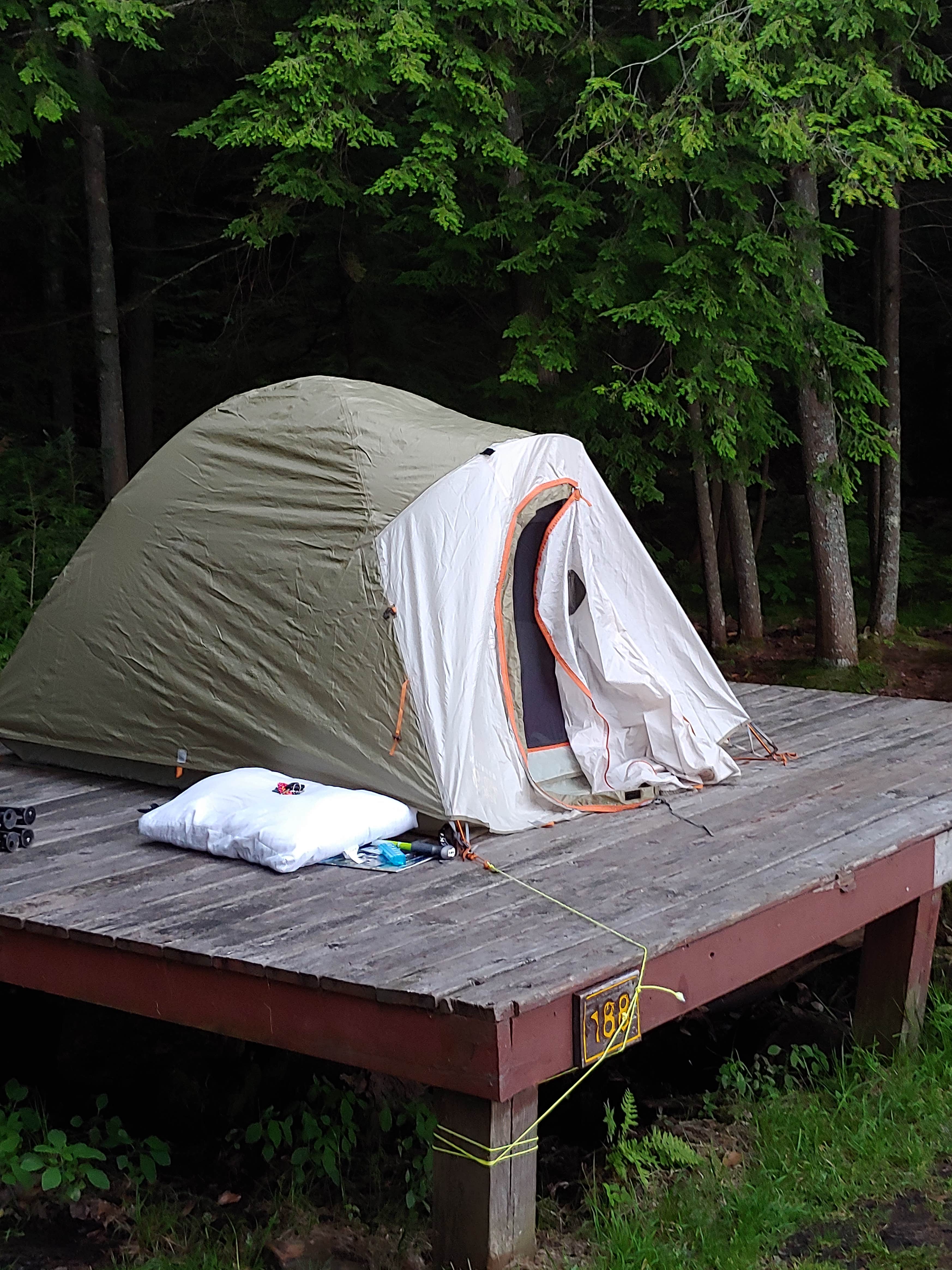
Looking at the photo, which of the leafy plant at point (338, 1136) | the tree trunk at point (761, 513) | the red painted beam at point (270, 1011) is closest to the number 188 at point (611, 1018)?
the red painted beam at point (270, 1011)

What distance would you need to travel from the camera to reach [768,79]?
7363 millimetres

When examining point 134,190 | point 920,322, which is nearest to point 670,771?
point 134,190

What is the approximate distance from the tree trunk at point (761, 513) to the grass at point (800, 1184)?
29.2 ft

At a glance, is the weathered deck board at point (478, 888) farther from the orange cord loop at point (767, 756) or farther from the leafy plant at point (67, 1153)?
the leafy plant at point (67, 1153)

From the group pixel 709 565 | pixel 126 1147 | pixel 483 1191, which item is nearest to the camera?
pixel 483 1191

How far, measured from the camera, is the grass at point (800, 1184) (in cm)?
313

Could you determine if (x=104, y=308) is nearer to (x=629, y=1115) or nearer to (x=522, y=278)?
(x=522, y=278)

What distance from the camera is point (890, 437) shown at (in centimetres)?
1039

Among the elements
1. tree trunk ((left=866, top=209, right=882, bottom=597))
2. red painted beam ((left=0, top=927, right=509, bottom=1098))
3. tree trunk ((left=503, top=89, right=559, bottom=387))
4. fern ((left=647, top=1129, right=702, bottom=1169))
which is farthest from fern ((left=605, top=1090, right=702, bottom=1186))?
tree trunk ((left=866, top=209, right=882, bottom=597))

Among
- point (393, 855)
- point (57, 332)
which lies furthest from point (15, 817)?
point (57, 332)

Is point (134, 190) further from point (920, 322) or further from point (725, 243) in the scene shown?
point (920, 322)

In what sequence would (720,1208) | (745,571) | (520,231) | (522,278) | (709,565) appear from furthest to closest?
1. (745,571)
2. (709,565)
3. (522,278)
4. (520,231)
5. (720,1208)

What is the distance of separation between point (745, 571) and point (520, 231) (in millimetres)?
3876

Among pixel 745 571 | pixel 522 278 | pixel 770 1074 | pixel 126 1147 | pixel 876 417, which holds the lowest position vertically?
pixel 126 1147
